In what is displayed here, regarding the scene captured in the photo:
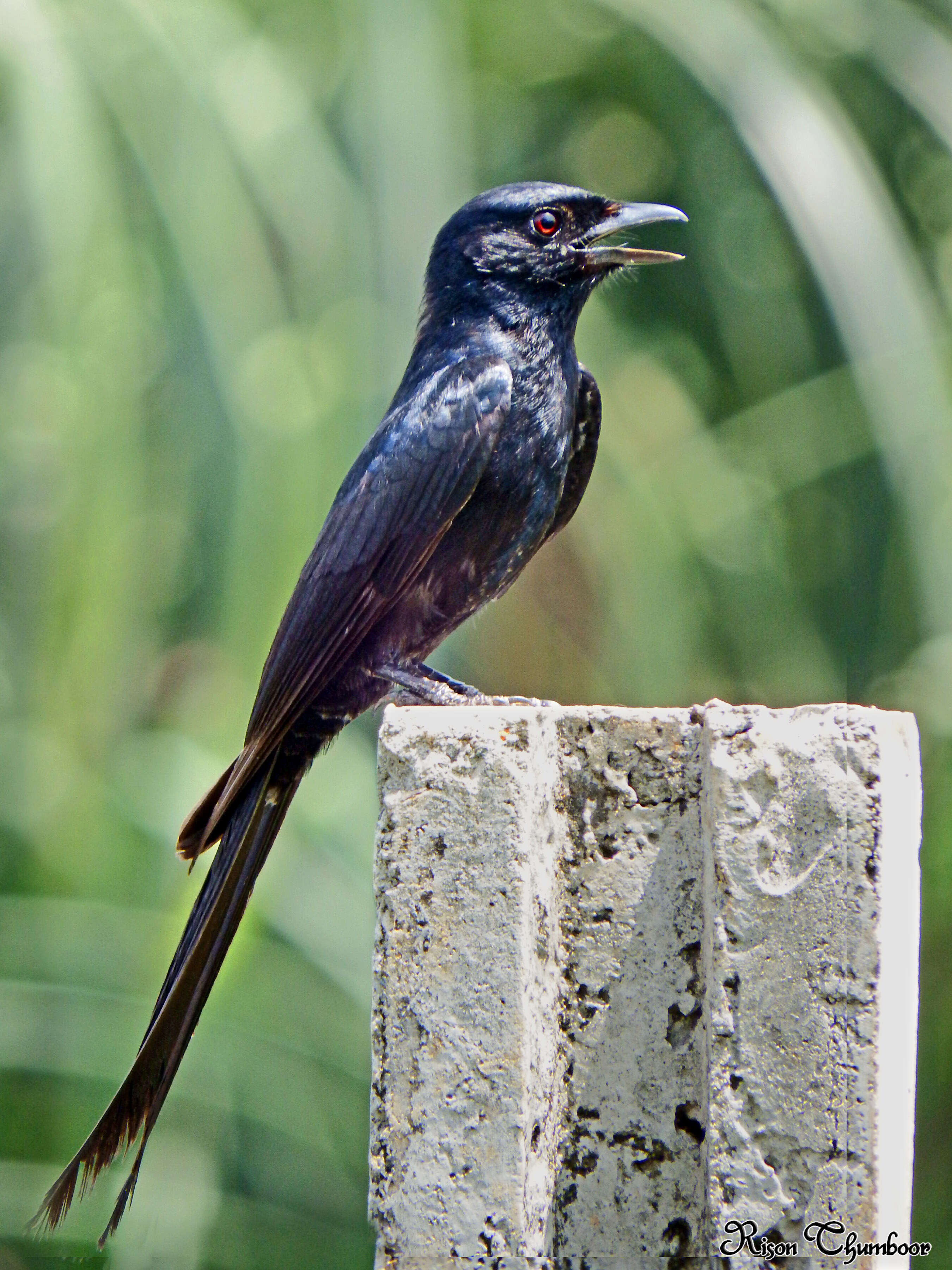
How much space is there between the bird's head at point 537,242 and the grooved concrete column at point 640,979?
162cm

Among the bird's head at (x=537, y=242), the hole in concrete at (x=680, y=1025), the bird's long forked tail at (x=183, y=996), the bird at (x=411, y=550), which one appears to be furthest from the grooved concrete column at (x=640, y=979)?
the bird's head at (x=537, y=242)

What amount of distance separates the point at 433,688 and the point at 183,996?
0.79 meters

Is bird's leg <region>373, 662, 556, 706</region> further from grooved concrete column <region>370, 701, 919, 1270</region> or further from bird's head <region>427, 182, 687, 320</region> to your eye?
bird's head <region>427, 182, 687, 320</region>

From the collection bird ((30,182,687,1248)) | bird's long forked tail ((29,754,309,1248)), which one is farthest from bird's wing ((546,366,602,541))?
bird's long forked tail ((29,754,309,1248))

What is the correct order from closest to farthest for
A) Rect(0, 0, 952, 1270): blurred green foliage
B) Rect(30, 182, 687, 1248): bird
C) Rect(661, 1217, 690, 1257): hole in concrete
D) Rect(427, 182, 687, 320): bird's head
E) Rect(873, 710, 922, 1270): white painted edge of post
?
Rect(873, 710, 922, 1270): white painted edge of post, Rect(661, 1217, 690, 1257): hole in concrete, Rect(30, 182, 687, 1248): bird, Rect(427, 182, 687, 320): bird's head, Rect(0, 0, 952, 1270): blurred green foliage

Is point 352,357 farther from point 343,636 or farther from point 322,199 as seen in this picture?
point 343,636

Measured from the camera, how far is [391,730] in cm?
190

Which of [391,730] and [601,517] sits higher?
[601,517]

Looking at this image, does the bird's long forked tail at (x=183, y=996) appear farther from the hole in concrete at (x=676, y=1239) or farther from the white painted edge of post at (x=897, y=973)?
the white painted edge of post at (x=897, y=973)

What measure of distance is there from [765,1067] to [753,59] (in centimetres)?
576

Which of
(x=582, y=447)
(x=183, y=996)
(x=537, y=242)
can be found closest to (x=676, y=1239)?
(x=183, y=996)

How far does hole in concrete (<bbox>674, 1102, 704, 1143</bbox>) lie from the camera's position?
1854 mm

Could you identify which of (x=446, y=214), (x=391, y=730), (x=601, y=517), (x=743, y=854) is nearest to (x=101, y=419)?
(x=446, y=214)

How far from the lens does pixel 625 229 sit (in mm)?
3365
